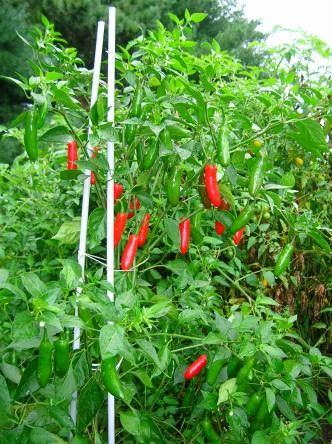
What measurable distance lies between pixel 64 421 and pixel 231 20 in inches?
504

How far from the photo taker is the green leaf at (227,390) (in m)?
1.45

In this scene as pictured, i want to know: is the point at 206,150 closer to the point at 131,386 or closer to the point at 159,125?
the point at 159,125

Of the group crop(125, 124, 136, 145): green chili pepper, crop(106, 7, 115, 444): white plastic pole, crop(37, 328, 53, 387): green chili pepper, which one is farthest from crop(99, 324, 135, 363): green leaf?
crop(125, 124, 136, 145): green chili pepper

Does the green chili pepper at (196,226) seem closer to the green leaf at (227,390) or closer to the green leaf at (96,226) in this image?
the green leaf at (96,226)

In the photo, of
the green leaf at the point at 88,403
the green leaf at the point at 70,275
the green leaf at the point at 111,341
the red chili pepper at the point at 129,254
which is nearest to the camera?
the green leaf at the point at 111,341

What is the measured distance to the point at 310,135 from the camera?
1439 mm

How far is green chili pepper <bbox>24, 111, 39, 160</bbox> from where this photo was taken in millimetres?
1390

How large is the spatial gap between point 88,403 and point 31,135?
68 centimetres

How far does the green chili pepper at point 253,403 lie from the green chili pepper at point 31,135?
0.85 meters

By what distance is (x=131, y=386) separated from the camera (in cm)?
151

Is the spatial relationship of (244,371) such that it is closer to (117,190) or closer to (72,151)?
(117,190)

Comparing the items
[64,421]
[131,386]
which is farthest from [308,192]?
[64,421]

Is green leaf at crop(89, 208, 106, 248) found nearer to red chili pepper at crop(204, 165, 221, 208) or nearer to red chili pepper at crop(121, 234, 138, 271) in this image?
red chili pepper at crop(121, 234, 138, 271)

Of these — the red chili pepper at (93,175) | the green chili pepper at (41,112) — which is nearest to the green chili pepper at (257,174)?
the red chili pepper at (93,175)
